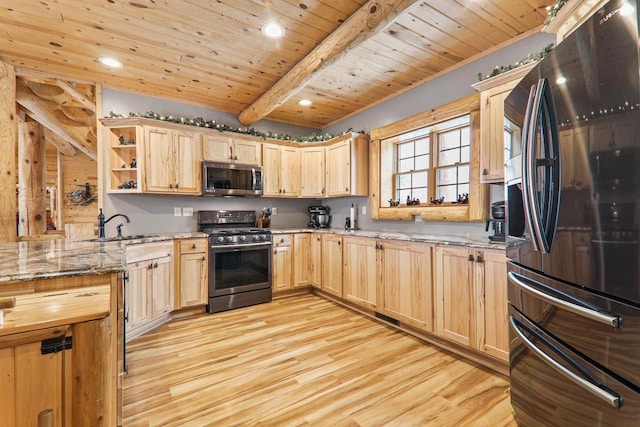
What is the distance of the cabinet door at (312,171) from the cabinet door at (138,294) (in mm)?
2404

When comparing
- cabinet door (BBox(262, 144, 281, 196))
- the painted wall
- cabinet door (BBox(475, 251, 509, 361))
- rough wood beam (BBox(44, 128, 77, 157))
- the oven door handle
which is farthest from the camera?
rough wood beam (BBox(44, 128, 77, 157))

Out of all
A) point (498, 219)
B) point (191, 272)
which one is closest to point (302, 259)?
point (191, 272)

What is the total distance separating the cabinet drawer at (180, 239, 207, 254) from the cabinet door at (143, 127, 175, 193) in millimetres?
720

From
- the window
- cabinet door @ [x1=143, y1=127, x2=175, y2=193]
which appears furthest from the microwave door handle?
cabinet door @ [x1=143, y1=127, x2=175, y2=193]

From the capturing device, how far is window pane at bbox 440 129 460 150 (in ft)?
10.5

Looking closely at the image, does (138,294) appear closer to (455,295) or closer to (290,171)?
(290,171)

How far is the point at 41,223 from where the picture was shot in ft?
13.1

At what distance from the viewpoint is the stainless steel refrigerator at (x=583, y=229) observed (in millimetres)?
831

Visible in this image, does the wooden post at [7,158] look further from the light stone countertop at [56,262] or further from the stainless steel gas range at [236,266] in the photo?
the stainless steel gas range at [236,266]

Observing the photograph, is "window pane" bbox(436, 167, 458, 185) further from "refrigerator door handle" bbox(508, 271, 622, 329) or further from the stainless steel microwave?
the stainless steel microwave

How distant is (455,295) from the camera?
235cm

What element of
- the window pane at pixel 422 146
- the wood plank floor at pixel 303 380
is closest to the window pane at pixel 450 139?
the window pane at pixel 422 146

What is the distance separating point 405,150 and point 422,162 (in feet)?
1.12

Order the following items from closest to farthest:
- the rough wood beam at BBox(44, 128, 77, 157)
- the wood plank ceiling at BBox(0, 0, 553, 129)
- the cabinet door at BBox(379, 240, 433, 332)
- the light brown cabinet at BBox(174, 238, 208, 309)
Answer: the wood plank ceiling at BBox(0, 0, 553, 129), the cabinet door at BBox(379, 240, 433, 332), the light brown cabinet at BBox(174, 238, 208, 309), the rough wood beam at BBox(44, 128, 77, 157)
